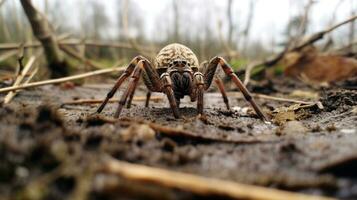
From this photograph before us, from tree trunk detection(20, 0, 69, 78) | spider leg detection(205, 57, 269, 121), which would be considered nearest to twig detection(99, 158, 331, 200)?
spider leg detection(205, 57, 269, 121)

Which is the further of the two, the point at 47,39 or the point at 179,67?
the point at 47,39

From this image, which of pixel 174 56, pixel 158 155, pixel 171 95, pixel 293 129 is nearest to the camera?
pixel 158 155

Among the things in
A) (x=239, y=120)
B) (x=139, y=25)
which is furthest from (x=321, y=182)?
(x=139, y=25)

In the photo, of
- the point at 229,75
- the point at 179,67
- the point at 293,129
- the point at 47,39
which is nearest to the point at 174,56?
the point at 179,67

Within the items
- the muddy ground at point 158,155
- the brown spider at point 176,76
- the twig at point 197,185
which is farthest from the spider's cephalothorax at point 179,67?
the twig at point 197,185

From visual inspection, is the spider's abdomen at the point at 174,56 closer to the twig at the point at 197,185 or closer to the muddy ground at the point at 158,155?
the muddy ground at the point at 158,155

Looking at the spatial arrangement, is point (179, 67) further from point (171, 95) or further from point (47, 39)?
point (47, 39)

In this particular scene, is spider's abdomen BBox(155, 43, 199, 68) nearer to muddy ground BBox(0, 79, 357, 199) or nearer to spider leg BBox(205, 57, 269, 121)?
spider leg BBox(205, 57, 269, 121)

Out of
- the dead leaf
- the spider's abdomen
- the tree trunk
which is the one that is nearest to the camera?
the dead leaf
